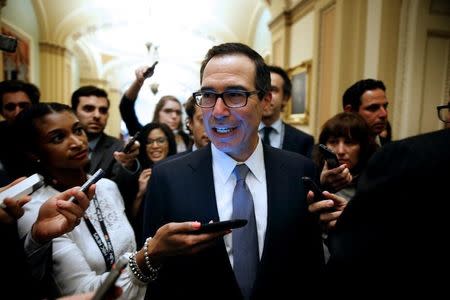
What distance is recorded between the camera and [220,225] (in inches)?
41.6

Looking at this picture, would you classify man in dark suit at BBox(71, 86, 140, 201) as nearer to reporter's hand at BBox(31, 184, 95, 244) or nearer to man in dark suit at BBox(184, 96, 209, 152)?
man in dark suit at BBox(184, 96, 209, 152)

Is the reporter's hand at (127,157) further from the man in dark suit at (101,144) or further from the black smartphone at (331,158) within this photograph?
the black smartphone at (331,158)

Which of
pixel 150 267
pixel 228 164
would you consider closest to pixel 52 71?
pixel 228 164

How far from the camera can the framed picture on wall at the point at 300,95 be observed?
19.1 ft

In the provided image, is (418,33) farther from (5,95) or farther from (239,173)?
(5,95)

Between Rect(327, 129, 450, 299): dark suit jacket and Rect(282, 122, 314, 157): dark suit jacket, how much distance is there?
2.10m

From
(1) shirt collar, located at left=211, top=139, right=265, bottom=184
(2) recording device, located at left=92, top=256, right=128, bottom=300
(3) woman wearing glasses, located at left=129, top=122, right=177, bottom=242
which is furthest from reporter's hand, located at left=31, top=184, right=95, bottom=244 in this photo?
(3) woman wearing glasses, located at left=129, top=122, right=177, bottom=242

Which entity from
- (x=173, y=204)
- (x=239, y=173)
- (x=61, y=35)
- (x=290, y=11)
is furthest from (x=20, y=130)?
(x=61, y=35)

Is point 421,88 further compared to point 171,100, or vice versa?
point 171,100

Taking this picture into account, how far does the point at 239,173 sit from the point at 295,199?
0.90 feet

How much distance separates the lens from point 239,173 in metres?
1.48

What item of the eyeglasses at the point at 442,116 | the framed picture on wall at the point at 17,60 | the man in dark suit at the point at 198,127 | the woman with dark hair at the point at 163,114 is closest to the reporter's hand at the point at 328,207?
the eyeglasses at the point at 442,116

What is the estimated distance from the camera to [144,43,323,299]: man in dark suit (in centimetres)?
134

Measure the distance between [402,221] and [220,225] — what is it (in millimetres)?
523
